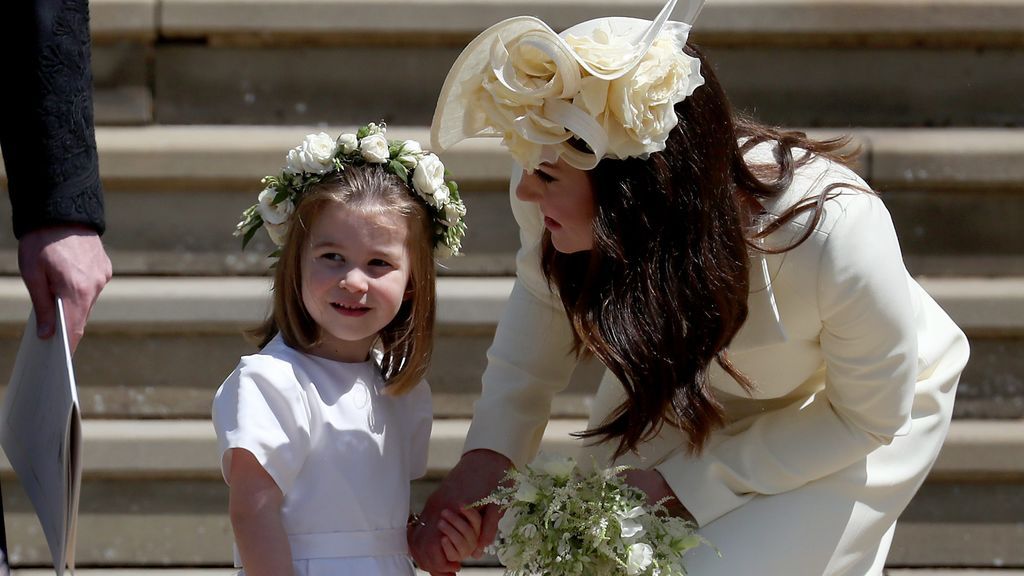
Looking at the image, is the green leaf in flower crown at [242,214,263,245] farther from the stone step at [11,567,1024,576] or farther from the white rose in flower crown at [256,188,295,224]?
the stone step at [11,567,1024,576]

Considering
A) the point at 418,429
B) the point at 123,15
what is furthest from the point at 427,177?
the point at 123,15

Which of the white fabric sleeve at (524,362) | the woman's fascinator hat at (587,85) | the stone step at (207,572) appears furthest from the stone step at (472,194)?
the woman's fascinator hat at (587,85)

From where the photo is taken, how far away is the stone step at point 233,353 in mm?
3781

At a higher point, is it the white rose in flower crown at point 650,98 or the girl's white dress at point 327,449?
the white rose in flower crown at point 650,98

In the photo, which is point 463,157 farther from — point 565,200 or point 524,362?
point 565,200

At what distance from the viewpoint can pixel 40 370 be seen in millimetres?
1951

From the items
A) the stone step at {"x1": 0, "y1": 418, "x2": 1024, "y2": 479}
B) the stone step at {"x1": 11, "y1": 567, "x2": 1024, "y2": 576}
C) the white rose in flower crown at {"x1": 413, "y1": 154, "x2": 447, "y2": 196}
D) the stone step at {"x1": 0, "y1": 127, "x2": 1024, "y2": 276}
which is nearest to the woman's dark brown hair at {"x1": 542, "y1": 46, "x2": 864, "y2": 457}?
the white rose in flower crown at {"x1": 413, "y1": 154, "x2": 447, "y2": 196}

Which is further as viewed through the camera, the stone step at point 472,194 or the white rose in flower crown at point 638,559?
the stone step at point 472,194

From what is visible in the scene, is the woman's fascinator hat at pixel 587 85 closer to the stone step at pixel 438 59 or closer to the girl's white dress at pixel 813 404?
the girl's white dress at pixel 813 404

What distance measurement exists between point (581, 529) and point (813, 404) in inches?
23.8

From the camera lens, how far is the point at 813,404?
2.58 metres

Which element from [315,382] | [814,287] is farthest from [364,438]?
[814,287]

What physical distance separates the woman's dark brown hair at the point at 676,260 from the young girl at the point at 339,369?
0.40m

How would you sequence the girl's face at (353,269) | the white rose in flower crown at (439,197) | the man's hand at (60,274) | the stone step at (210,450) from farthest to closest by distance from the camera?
the stone step at (210,450)
the white rose in flower crown at (439,197)
the girl's face at (353,269)
the man's hand at (60,274)
